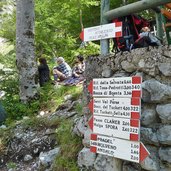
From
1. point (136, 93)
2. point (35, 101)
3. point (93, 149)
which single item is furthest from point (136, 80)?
point (35, 101)

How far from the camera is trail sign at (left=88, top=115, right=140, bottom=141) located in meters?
3.37

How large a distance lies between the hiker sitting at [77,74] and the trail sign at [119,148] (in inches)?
235

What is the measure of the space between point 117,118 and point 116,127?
0.32 feet

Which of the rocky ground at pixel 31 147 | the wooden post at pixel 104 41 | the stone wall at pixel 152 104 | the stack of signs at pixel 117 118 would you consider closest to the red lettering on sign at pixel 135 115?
the stack of signs at pixel 117 118

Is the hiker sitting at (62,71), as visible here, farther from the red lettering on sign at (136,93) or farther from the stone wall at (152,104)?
the red lettering on sign at (136,93)

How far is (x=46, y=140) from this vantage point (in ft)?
19.1

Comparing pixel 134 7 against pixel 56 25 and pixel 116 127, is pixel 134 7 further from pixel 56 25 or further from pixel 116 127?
pixel 56 25

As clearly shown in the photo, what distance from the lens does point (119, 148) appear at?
3535mm

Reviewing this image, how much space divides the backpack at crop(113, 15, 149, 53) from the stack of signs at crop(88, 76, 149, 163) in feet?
2.95

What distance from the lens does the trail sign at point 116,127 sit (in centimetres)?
337

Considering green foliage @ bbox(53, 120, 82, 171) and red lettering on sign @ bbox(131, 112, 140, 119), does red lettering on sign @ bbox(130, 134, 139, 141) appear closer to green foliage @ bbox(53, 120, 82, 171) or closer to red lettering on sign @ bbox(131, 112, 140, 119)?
red lettering on sign @ bbox(131, 112, 140, 119)

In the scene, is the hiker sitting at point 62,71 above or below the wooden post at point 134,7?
below

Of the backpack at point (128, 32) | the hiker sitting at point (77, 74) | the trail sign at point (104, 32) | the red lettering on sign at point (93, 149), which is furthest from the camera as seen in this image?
the hiker sitting at point (77, 74)

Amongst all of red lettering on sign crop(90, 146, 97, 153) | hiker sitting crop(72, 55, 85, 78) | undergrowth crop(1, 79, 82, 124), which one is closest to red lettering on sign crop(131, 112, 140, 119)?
red lettering on sign crop(90, 146, 97, 153)
